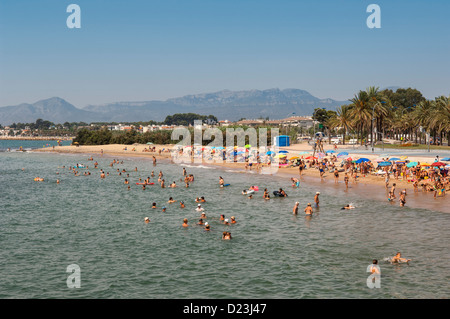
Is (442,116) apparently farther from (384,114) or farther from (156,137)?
(156,137)

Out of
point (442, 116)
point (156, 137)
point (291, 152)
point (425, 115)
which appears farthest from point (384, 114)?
point (156, 137)

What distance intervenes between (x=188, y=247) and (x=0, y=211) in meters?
19.7

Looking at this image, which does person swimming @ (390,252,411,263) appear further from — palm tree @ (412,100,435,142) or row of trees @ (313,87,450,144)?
palm tree @ (412,100,435,142)

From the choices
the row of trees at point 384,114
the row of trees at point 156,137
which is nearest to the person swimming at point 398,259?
the row of trees at point 384,114

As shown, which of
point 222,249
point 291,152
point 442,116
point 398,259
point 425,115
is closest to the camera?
point 398,259

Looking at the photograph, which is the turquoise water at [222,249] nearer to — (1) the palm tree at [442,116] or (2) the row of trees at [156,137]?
(1) the palm tree at [442,116]

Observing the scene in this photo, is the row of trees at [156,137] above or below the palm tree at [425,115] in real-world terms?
below

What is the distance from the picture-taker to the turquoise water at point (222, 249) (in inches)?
667

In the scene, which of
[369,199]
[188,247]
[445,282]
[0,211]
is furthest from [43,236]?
[369,199]

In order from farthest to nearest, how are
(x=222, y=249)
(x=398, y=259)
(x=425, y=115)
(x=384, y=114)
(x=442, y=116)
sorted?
1. (x=384, y=114)
2. (x=425, y=115)
3. (x=442, y=116)
4. (x=222, y=249)
5. (x=398, y=259)

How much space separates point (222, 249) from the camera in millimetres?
22125

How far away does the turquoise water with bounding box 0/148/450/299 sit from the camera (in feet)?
55.6

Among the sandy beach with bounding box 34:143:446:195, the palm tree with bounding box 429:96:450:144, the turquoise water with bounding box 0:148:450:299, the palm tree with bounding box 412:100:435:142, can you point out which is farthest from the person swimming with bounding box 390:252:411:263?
the palm tree with bounding box 412:100:435:142
